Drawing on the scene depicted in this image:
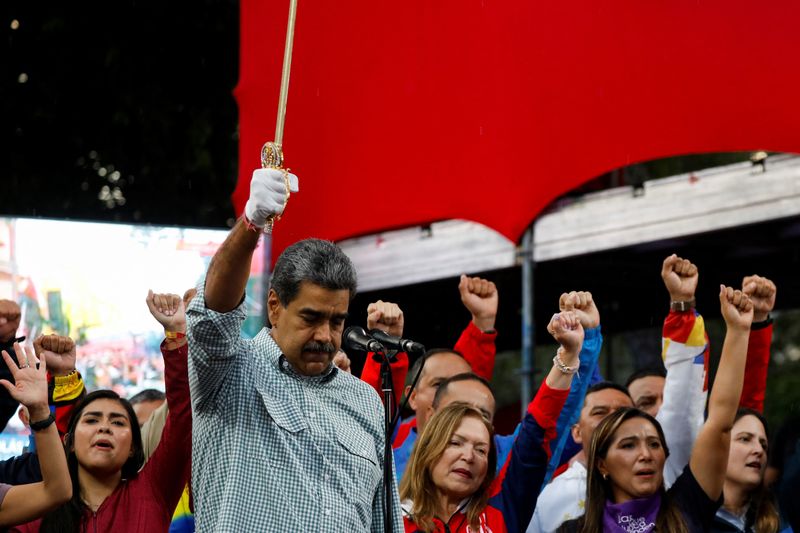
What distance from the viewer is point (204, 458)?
3.20m

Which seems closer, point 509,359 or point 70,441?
point 70,441

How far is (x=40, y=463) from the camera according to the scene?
3.86 m

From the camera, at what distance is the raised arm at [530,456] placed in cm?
465

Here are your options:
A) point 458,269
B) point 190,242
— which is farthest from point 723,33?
point 190,242

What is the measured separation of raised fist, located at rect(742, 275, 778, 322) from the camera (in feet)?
16.7

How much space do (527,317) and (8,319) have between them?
275 cm

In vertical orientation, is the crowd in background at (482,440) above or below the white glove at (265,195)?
below

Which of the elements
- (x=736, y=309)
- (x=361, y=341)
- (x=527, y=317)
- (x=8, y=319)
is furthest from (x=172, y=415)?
(x=527, y=317)

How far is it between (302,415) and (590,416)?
2.50 m

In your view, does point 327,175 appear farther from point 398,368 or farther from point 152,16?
point 152,16

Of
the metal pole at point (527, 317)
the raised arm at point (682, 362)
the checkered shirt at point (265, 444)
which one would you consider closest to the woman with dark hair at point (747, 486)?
the raised arm at point (682, 362)

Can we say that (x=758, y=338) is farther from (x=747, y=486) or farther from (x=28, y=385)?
(x=28, y=385)

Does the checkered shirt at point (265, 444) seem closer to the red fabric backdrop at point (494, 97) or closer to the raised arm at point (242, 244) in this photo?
the raised arm at point (242, 244)

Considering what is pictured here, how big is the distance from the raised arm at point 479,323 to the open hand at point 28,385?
2.22 metres
